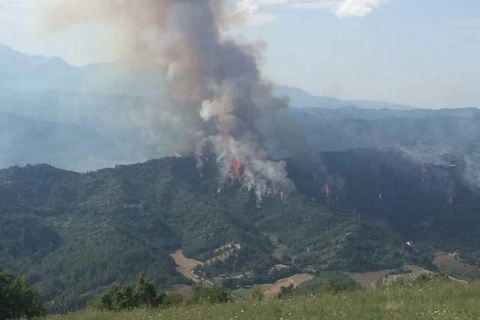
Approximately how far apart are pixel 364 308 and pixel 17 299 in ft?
59.9

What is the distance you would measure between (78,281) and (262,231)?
4278 centimetres

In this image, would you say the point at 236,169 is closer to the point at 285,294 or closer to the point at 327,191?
the point at 327,191

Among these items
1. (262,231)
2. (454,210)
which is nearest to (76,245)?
(262,231)

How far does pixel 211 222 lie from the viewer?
122m

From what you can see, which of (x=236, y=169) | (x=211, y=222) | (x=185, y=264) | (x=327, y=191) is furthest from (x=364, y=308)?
(x=236, y=169)

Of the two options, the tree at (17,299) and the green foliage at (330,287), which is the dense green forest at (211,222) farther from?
the tree at (17,299)

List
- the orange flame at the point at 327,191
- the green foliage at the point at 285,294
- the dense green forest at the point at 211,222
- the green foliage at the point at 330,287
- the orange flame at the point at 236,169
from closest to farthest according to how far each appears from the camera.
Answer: the green foliage at the point at 285,294, the green foliage at the point at 330,287, the dense green forest at the point at 211,222, the orange flame at the point at 327,191, the orange flame at the point at 236,169

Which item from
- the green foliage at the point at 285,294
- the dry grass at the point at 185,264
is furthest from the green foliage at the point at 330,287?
the dry grass at the point at 185,264

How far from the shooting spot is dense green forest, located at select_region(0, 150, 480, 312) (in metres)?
97.9

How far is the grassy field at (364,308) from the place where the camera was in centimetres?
1266

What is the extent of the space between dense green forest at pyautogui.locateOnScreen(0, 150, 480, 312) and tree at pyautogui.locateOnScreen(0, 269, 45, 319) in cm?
4944

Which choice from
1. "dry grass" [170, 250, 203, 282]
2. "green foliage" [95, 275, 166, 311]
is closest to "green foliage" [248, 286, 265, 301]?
"green foliage" [95, 275, 166, 311]

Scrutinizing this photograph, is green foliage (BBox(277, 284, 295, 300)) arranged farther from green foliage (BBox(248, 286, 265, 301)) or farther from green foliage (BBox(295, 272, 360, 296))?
green foliage (BBox(248, 286, 265, 301))

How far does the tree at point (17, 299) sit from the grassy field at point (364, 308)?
875 centimetres
